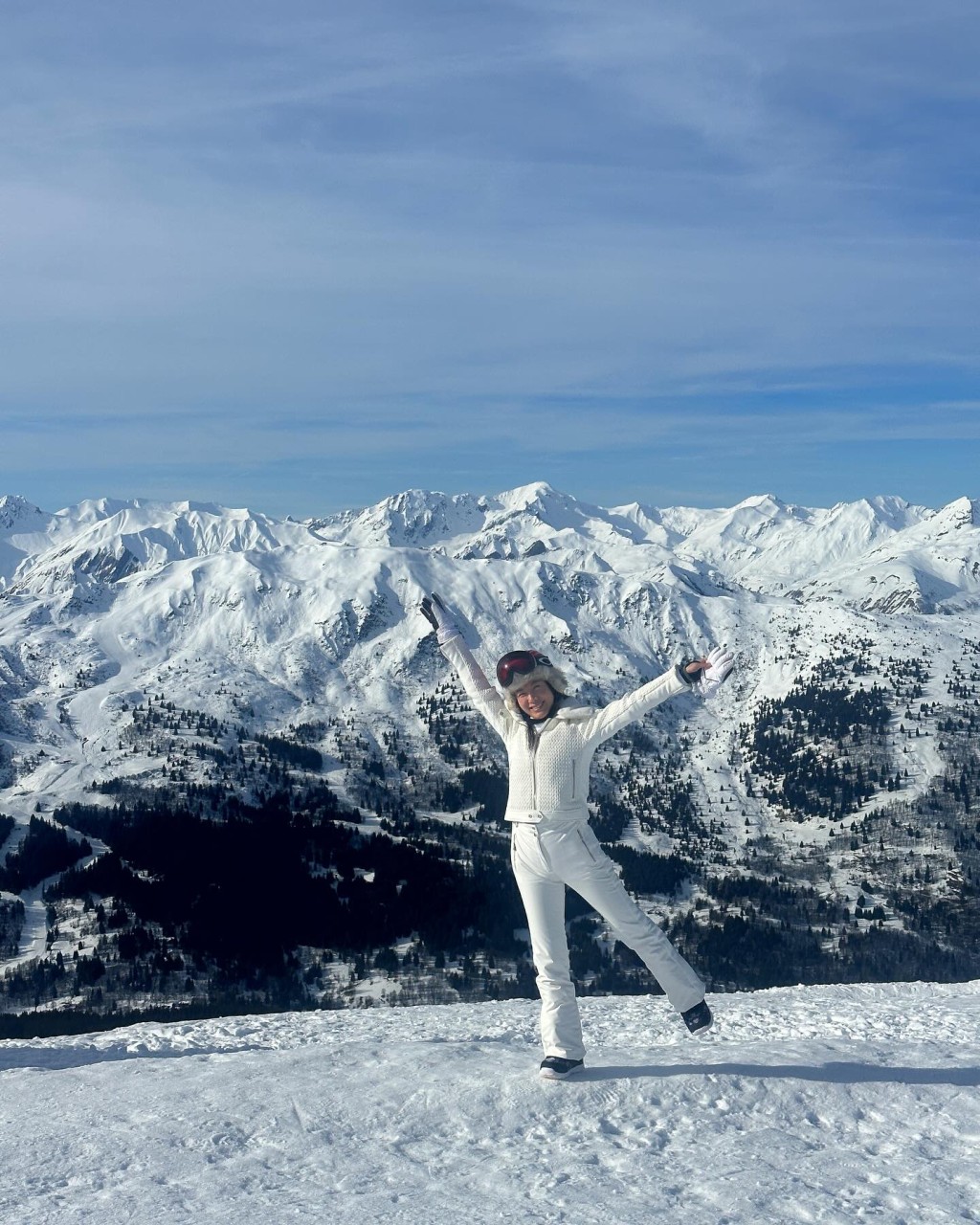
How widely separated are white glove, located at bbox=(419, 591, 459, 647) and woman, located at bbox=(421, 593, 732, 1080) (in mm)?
1410

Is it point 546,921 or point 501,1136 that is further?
point 546,921

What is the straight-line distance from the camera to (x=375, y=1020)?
1581cm

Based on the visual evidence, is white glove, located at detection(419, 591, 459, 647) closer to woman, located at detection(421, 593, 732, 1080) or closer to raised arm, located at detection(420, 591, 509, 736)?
raised arm, located at detection(420, 591, 509, 736)

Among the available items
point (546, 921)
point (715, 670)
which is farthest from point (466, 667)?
point (715, 670)

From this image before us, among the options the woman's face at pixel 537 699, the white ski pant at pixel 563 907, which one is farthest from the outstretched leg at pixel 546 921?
the woman's face at pixel 537 699

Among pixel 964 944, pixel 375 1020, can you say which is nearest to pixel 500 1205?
pixel 375 1020

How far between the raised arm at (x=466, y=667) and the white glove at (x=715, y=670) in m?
2.20

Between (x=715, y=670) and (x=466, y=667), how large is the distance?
9.80 ft

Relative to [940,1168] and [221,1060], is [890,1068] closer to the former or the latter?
[940,1168]

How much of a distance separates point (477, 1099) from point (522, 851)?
239cm

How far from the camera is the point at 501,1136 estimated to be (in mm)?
7969

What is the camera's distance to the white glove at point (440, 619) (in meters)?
11.5

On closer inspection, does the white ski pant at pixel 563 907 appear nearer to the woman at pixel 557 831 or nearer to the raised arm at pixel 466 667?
the woman at pixel 557 831

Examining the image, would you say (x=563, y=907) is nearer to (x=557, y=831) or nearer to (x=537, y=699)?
(x=557, y=831)
